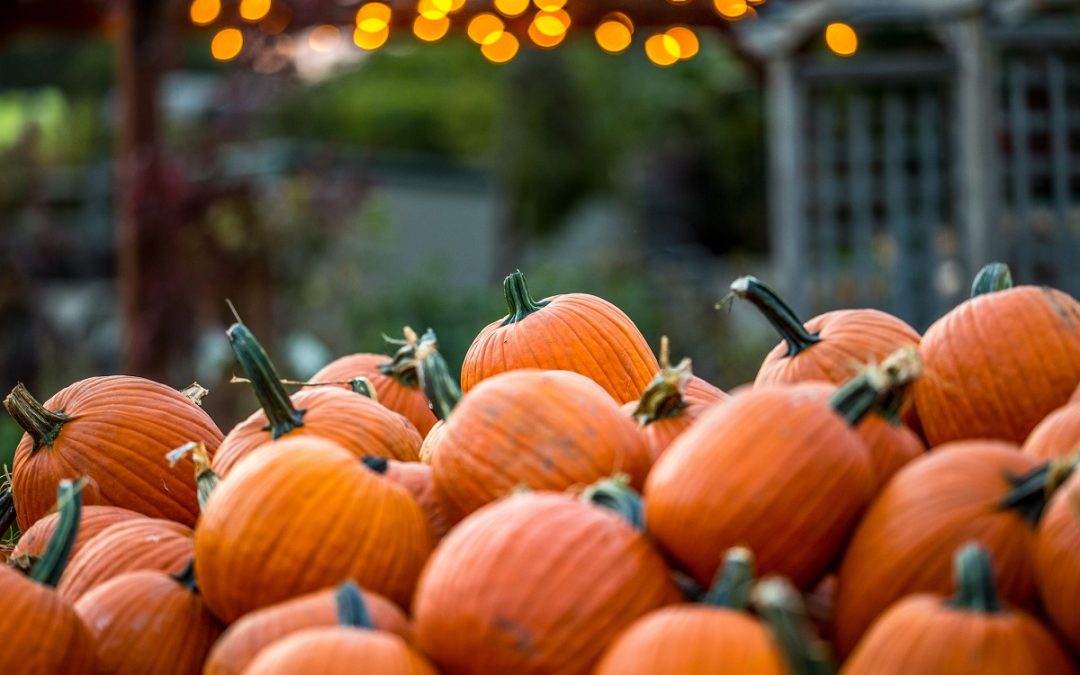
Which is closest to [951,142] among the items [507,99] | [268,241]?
[268,241]

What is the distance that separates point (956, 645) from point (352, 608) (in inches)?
20.4

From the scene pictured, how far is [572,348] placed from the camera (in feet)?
6.12

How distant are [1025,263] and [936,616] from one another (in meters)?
6.62

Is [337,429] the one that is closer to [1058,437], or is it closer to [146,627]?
[146,627]

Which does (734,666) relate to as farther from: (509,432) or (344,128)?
(344,128)

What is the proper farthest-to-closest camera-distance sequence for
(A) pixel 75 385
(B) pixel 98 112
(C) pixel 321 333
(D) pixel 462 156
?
(D) pixel 462 156 < (B) pixel 98 112 < (C) pixel 321 333 < (A) pixel 75 385

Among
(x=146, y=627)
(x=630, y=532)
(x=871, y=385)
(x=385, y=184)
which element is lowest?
(x=146, y=627)

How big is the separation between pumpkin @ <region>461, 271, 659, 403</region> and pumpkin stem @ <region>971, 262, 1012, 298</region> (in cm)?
46

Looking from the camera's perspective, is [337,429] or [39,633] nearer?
[39,633]

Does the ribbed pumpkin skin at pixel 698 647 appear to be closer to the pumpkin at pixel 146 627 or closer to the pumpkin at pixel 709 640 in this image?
the pumpkin at pixel 709 640

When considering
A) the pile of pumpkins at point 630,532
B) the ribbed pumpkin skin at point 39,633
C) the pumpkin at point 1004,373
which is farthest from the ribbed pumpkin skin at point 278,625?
the pumpkin at point 1004,373

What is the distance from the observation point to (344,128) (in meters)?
23.6

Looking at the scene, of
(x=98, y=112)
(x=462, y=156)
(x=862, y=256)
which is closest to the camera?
(x=862, y=256)

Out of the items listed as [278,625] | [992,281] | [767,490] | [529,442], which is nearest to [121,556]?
[278,625]
